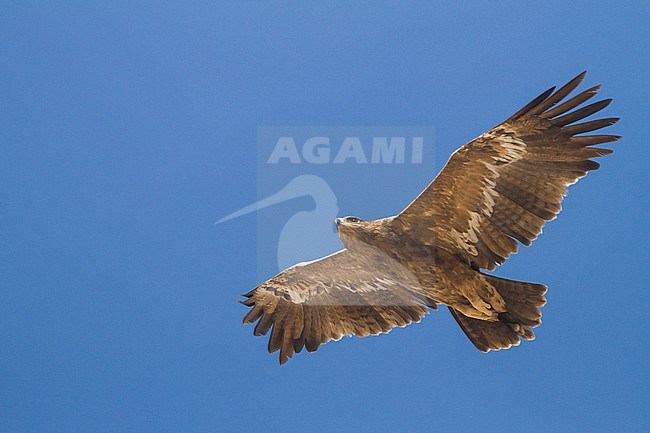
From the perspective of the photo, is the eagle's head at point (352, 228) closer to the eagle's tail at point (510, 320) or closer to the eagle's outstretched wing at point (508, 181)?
the eagle's outstretched wing at point (508, 181)

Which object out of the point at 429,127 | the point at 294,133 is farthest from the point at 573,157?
the point at 294,133

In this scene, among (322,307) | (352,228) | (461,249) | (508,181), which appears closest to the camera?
(508,181)

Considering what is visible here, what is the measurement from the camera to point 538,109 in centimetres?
684

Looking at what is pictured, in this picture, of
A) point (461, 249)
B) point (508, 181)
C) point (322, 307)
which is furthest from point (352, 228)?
point (322, 307)

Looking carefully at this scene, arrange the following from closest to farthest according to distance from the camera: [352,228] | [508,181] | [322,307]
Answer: [508,181] < [352,228] < [322,307]

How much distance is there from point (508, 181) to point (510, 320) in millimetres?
1280

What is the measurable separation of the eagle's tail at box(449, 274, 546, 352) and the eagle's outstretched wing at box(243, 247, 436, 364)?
65cm

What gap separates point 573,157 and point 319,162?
2108 mm

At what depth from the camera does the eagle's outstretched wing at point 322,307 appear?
8.39 m

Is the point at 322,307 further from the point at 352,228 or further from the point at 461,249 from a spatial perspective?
the point at 461,249

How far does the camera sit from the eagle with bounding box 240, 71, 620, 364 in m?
6.95

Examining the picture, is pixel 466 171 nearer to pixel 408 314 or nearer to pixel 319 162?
pixel 319 162

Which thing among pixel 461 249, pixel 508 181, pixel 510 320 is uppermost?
pixel 508 181

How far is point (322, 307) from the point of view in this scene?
873 centimetres
